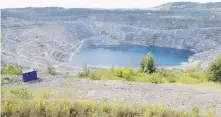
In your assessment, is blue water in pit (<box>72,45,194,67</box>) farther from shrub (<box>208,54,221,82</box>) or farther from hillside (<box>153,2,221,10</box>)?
hillside (<box>153,2,221,10</box>)

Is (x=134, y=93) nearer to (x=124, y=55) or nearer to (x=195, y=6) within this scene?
(x=124, y=55)

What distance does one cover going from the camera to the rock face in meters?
59.5

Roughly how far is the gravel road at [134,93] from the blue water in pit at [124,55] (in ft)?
110

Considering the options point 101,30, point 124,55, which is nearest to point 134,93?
point 124,55

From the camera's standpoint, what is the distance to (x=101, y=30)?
7981cm

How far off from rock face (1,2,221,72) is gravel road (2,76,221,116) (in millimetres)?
37487

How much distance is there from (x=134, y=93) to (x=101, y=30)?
221ft

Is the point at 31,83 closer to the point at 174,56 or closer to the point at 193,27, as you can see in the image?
the point at 174,56

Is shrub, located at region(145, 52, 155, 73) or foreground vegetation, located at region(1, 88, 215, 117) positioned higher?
foreground vegetation, located at region(1, 88, 215, 117)

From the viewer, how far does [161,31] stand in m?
73.6

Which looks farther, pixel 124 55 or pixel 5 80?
pixel 124 55

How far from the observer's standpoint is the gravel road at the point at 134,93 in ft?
37.8

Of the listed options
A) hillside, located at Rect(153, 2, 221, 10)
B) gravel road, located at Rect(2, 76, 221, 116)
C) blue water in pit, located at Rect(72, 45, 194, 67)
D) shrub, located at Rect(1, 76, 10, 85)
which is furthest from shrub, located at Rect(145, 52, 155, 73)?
hillside, located at Rect(153, 2, 221, 10)

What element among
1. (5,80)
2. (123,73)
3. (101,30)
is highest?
(5,80)
